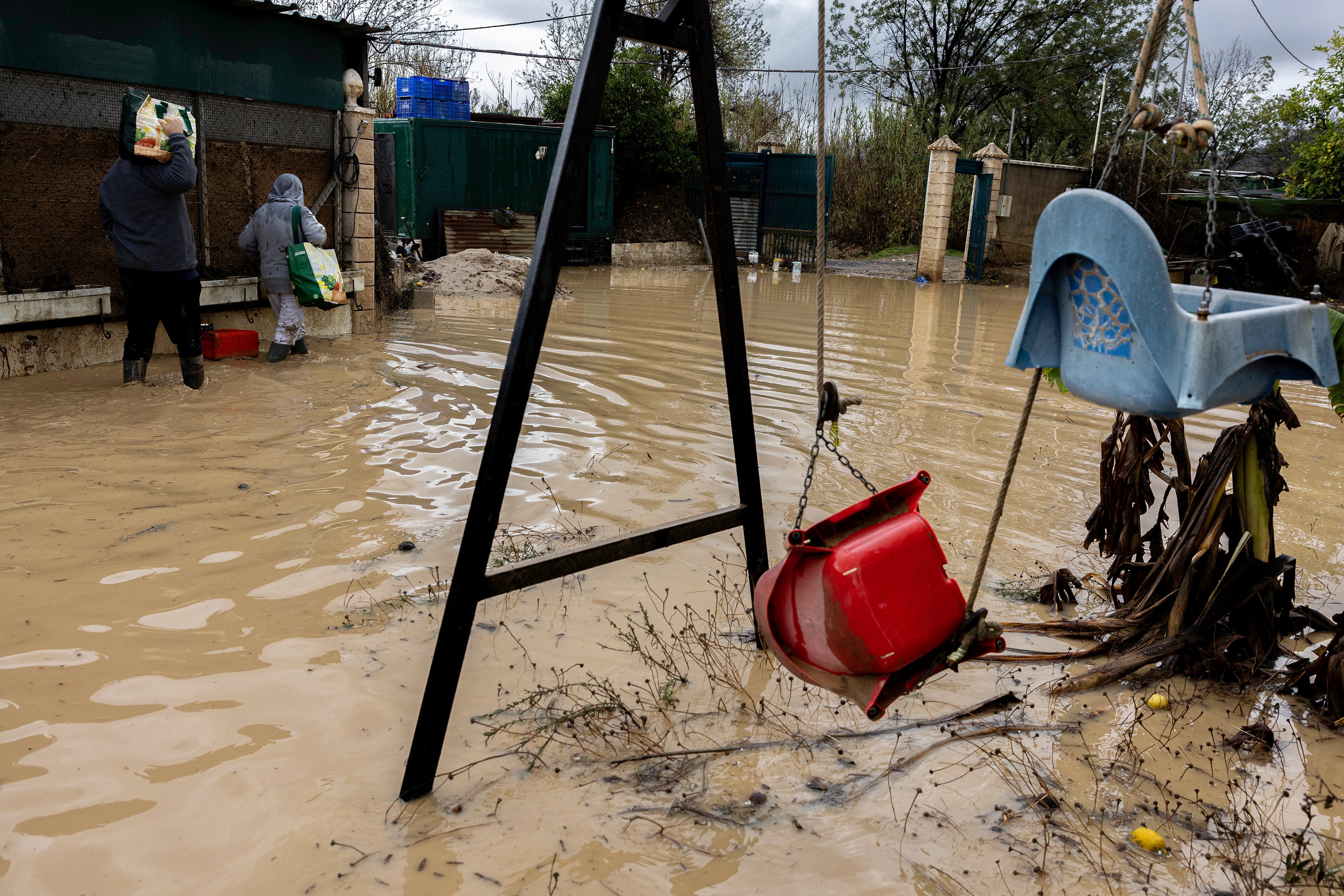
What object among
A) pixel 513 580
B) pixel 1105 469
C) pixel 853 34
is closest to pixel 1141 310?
pixel 513 580

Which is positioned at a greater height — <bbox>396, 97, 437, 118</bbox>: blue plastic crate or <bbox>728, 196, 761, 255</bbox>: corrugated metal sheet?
<bbox>396, 97, 437, 118</bbox>: blue plastic crate

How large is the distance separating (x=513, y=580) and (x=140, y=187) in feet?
19.3

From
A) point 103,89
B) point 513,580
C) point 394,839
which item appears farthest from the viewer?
point 103,89

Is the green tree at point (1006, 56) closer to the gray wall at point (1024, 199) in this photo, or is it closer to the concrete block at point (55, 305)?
the gray wall at point (1024, 199)

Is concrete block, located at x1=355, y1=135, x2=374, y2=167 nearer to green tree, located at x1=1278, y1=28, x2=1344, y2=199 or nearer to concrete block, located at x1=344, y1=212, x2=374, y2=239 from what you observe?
concrete block, located at x1=344, y1=212, x2=374, y2=239

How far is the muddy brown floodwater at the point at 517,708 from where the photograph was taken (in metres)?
2.45

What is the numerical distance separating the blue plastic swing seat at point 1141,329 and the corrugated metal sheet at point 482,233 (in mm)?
15776

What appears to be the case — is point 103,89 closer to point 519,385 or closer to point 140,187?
point 140,187

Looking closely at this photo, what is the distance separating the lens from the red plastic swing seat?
225 centimetres

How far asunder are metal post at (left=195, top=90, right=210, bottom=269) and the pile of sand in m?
5.72

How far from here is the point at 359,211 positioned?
10328 mm

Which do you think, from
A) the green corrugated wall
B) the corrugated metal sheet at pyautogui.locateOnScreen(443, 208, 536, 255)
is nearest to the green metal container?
the corrugated metal sheet at pyautogui.locateOnScreen(443, 208, 536, 255)

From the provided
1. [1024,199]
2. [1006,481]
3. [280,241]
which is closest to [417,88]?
[280,241]

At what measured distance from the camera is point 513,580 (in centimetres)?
271
